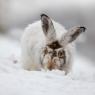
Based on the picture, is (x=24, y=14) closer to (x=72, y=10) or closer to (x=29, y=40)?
(x=72, y=10)

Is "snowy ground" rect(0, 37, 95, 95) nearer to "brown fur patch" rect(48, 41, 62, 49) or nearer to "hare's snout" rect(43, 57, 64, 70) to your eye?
"hare's snout" rect(43, 57, 64, 70)

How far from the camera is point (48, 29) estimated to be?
1114 centimetres

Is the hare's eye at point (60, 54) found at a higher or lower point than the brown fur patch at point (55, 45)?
lower

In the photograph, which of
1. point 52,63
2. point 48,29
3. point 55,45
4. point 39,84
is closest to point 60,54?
point 55,45

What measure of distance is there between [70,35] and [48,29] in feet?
1.17

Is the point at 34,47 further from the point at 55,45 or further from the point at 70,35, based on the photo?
the point at 70,35

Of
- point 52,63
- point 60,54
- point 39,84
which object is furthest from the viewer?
point 60,54

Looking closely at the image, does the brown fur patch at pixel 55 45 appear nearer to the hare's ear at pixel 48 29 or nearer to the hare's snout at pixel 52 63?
the hare's ear at pixel 48 29

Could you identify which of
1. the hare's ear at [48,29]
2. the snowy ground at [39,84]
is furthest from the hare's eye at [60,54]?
the snowy ground at [39,84]

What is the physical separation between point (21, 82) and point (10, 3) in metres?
15.0

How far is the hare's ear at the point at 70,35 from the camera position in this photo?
11141 mm

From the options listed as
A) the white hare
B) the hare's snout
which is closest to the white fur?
the white hare

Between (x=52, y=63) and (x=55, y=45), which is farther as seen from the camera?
(x=55, y=45)

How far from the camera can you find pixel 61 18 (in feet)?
67.7
